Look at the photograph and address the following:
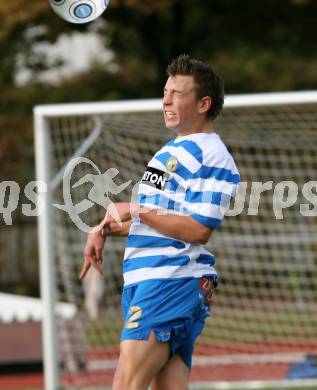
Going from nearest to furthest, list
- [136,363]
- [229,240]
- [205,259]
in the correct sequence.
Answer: [136,363] → [205,259] → [229,240]

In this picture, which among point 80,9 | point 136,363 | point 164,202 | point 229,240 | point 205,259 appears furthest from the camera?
point 229,240

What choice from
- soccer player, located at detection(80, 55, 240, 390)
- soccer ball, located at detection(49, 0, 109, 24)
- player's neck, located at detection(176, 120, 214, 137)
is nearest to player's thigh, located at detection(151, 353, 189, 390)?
soccer player, located at detection(80, 55, 240, 390)

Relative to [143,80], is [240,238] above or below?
below

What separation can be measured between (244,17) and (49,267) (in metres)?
10.8

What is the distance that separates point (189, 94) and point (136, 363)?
3.57ft

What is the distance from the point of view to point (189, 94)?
14.0 feet

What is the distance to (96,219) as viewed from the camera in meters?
9.30

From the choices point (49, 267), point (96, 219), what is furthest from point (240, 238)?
point (49, 267)

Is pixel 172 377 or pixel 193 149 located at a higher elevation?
pixel 193 149

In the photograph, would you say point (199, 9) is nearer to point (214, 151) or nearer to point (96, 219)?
point (96, 219)

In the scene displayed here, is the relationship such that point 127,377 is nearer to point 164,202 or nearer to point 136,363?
point 136,363

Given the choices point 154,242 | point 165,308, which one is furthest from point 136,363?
point 154,242

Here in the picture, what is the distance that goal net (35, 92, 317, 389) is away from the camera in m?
7.87

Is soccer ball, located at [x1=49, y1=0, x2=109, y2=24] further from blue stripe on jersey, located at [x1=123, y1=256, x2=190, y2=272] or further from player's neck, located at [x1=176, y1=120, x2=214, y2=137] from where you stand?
blue stripe on jersey, located at [x1=123, y1=256, x2=190, y2=272]
